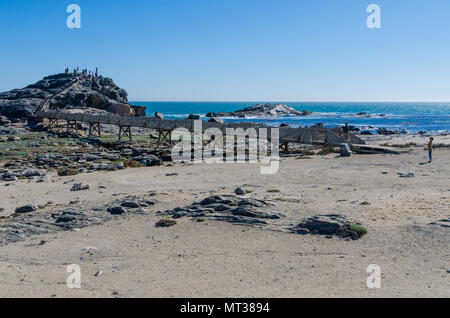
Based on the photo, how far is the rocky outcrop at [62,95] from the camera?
196ft

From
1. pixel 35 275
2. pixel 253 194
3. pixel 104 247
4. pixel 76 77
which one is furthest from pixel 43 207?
pixel 76 77

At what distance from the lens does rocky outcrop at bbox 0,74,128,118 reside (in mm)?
59719

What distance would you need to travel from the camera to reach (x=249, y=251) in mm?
10898

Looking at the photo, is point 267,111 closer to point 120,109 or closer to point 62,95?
point 120,109

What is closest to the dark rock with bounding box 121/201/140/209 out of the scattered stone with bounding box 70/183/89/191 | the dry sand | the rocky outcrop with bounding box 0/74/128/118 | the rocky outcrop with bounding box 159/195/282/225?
the dry sand

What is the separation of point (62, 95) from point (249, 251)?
62.8m

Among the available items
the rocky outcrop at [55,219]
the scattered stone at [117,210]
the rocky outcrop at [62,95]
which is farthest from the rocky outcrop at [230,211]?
the rocky outcrop at [62,95]

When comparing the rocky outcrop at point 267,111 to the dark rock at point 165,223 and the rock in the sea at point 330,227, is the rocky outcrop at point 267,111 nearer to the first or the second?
the dark rock at point 165,223

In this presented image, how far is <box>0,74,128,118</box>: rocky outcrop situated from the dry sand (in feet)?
152

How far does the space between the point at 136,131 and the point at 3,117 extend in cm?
1776

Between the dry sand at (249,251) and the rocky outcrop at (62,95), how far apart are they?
4624 cm

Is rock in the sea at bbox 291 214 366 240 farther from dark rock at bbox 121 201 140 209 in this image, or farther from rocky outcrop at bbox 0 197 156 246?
dark rock at bbox 121 201 140 209

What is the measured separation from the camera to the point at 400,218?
13.0 metres

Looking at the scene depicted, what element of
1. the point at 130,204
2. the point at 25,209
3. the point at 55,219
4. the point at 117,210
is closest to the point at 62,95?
the point at 25,209
